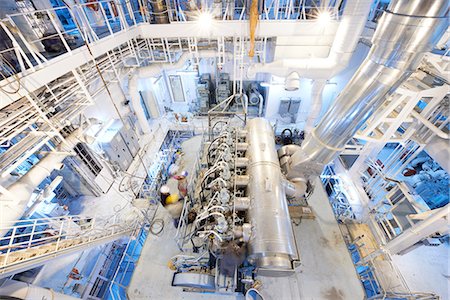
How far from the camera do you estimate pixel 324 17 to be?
6.56 metres

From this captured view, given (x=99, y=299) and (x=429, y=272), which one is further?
(x=429, y=272)

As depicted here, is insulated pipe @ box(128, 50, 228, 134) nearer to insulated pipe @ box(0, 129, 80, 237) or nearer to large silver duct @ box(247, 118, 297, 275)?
insulated pipe @ box(0, 129, 80, 237)

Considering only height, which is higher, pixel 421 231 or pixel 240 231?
pixel 421 231

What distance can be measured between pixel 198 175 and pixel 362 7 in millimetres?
7258

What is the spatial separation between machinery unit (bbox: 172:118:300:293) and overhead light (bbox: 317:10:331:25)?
16.3ft

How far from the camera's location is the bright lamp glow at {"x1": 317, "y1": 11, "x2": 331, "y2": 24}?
21.2 ft

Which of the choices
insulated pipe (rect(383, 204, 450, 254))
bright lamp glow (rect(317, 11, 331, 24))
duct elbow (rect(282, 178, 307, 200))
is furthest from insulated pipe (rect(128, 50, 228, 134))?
insulated pipe (rect(383, 204, 450, 254))

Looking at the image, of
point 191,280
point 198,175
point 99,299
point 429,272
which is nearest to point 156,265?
point 191,280

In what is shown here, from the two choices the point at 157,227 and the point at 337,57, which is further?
the point at 337,57

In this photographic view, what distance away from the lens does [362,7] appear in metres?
5.42

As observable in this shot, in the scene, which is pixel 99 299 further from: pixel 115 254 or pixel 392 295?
pixel 392 295

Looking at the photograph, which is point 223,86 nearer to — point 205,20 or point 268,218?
point 205,20

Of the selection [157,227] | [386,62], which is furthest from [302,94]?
[157,227]

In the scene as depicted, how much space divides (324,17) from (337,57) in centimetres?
145
